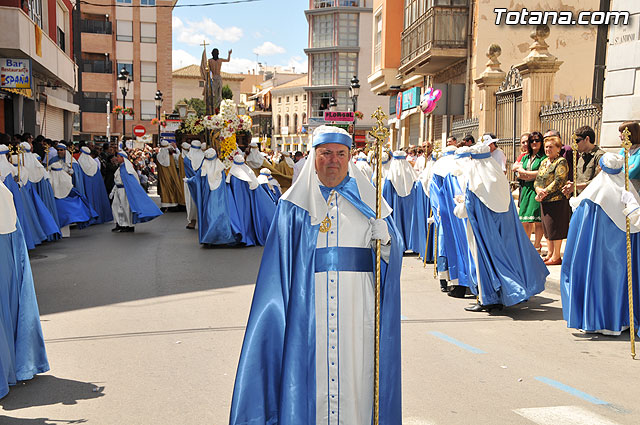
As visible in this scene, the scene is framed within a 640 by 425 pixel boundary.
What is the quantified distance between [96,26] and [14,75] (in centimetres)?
4364

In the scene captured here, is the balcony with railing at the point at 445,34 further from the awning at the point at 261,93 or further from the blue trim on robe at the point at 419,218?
the awning at the point at 261,93

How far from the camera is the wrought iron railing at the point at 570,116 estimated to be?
12711 millimetres

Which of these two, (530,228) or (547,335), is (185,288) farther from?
→ (530,228)

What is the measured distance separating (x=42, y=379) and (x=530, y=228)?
813 centimetres

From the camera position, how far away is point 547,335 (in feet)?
21.5

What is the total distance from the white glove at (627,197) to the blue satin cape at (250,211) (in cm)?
753

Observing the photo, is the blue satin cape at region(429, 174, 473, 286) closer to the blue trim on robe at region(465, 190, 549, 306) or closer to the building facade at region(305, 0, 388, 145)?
the blue trim on robe at region(465, 190, 549, 306)

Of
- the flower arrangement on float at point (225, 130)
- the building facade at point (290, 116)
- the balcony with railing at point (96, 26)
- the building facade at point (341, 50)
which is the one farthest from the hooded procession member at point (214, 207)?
the building facade at point (290, 116)

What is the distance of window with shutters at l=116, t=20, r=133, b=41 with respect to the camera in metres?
59.2

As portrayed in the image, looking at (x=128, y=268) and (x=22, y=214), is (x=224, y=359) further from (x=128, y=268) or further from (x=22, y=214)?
(x=22, y=214)

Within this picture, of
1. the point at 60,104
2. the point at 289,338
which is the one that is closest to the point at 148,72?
the point at 60,104

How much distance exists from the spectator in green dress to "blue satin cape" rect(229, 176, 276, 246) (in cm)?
466

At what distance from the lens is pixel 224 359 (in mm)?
5590

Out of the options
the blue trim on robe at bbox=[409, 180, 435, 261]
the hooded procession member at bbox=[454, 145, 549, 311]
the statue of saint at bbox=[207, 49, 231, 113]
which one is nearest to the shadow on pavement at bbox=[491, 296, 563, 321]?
the hooded procession member at bbox=[454, 145, 549, 311]
